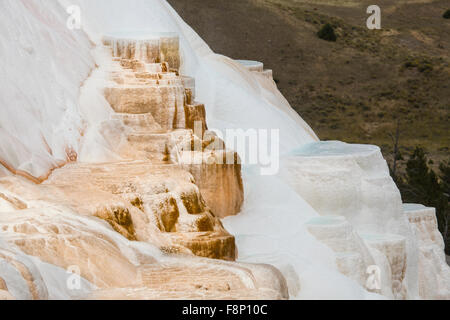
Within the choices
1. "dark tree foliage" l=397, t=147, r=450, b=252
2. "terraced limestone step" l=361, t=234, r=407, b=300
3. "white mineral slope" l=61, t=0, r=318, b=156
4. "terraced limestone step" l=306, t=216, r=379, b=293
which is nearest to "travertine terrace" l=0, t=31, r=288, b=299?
"white mineral slope" l=61, t=0, r=318, b=156

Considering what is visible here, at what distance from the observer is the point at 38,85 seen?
9922 millimetres

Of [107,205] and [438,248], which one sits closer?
[107,205]

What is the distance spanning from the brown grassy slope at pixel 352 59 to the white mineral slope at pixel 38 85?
19.1 m

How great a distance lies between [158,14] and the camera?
549 inches

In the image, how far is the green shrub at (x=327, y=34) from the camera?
4041 cm

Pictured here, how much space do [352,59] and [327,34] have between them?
244 cm

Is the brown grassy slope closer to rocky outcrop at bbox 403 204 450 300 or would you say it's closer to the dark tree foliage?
the dark tree foliage

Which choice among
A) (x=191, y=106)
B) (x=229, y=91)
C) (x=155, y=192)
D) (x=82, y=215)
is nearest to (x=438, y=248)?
(x=229, y=91)

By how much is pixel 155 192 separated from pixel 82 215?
1.21 metres

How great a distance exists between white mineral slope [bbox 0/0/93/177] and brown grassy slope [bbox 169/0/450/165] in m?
19.1

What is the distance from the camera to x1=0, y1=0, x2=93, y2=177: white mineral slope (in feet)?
28.8

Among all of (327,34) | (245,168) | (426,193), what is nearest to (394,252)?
(245,168)

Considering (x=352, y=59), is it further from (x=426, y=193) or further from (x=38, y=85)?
(x=38, y=85)
